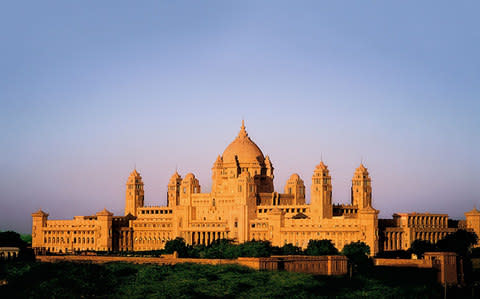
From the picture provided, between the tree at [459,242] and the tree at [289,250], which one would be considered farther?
the tree at [459,242]

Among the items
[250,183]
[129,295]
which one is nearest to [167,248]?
[250,183]

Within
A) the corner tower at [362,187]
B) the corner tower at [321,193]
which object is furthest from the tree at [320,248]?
the corner tower at [362,187]

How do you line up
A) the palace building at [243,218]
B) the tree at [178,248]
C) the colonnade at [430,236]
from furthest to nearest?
the colonnade at [430,236] → the palace building at [243,218] → the tree at [178,248]

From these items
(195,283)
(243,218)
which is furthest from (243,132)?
(195,283)

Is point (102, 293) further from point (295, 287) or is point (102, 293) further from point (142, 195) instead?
point (142, 195)

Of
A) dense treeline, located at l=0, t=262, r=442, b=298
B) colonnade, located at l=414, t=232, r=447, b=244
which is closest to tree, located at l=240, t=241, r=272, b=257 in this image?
dense treeline, located at l=0, t=262, r=442, b=298

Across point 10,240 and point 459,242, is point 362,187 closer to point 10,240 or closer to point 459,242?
point 459,242

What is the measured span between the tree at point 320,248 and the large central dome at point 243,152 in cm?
2949

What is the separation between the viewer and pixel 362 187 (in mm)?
162250

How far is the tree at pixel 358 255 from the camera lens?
13162cm

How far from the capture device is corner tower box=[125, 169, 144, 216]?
589 ft

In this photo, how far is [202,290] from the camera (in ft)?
375

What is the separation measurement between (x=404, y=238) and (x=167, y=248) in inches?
1364

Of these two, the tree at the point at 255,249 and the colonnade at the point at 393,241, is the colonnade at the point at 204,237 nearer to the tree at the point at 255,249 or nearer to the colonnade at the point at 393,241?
the tree at the point at 255,249
